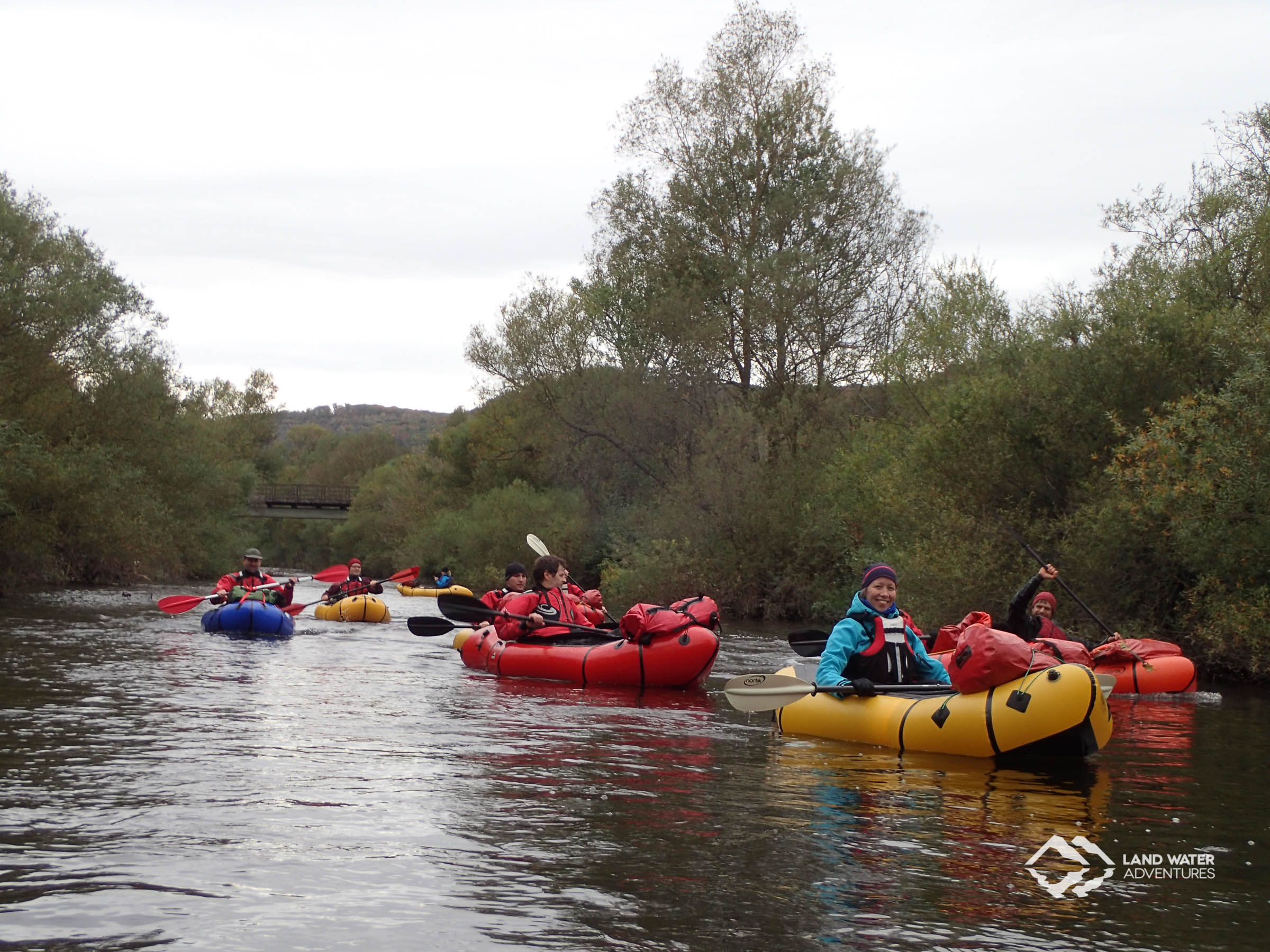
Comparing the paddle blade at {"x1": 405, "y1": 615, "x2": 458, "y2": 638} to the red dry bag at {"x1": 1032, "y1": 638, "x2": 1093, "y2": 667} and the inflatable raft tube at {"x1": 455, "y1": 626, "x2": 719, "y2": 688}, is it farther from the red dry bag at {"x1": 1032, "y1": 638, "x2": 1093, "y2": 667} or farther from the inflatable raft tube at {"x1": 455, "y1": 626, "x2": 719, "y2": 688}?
the red dry bag at {"x1": 1032, "y1": 638, "x2": 1093, "y2": 667}

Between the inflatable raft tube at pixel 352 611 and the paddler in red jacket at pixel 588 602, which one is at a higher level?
the paddler in red jacket at pixel 588 602

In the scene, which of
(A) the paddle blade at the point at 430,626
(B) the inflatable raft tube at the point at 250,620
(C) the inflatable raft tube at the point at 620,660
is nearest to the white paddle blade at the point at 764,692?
(C) the inflatable raft tube at the point at 620,660

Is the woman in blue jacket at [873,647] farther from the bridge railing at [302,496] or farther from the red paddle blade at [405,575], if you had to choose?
→ the bridge railing at [302,496]

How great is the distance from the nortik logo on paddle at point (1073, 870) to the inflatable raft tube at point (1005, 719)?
1.40 metres

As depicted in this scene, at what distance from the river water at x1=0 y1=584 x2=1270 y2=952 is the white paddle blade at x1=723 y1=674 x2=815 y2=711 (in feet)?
1.02

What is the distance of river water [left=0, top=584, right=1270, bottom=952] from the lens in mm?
4043

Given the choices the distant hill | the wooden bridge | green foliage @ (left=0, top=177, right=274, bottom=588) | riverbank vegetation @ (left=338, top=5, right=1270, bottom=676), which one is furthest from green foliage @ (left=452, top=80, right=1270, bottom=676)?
the distant hill

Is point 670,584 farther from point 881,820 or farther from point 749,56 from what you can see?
point 881,820

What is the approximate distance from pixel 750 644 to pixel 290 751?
11.1 metres

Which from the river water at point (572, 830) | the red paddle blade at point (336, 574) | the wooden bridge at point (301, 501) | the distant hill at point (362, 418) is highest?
the distant hill at point (362, 418)

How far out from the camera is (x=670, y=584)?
2409 centimetres

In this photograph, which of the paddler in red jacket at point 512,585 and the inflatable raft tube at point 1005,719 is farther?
the paddler in red jacket at point 512,585

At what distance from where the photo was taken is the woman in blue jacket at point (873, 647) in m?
7.58

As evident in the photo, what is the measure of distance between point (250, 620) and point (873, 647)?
33.0 ft
